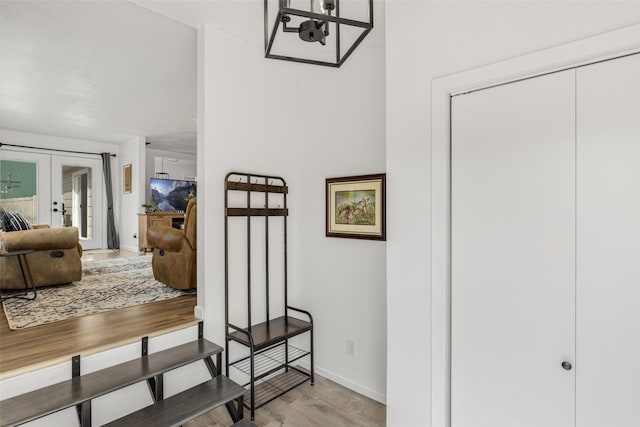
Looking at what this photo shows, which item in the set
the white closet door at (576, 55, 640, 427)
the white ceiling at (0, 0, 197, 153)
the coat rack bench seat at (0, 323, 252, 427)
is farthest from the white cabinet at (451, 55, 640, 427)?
the white ceiling at (0, 0, 197, 153)

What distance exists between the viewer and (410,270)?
1745 millimetres

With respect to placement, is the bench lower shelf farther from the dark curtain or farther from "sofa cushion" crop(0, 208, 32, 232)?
the dark curtain

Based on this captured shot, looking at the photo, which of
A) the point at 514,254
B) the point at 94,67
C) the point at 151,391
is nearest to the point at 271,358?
the point at 151,391

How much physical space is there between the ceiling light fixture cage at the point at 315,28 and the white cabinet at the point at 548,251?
0.82 meters

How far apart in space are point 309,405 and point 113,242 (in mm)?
6682

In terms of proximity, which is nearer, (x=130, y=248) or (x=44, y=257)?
(x=44, y=257)

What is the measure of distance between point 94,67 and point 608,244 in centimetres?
435

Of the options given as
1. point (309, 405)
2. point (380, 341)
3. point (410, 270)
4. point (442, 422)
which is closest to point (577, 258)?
point (410, 270)

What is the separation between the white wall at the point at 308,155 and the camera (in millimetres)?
2336

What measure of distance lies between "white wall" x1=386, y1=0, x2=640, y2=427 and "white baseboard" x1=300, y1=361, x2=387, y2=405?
54 centimetres

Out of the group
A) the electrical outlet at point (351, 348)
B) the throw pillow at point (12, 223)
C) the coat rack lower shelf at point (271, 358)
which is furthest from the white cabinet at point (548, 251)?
the throw pillow at point (12, 223)

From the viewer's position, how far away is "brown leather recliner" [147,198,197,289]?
9.96 ft

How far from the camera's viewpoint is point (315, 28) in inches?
38.0

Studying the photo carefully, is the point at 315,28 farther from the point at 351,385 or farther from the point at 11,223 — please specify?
the point at 11,223
